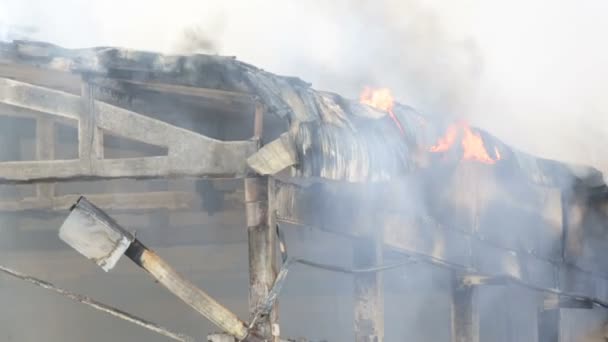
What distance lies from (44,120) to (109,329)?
240 cm

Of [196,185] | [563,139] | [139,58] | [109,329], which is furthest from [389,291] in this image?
[563,139]

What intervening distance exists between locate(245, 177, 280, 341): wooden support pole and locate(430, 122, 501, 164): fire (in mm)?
2448

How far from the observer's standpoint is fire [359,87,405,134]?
642cm

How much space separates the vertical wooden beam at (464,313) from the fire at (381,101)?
6.30 ft

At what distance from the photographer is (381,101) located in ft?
22.2

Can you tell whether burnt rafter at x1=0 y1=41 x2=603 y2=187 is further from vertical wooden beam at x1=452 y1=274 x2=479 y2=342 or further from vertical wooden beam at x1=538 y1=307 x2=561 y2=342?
vertical wooden beam at x1=538 y1=307 x2=561 y2=342

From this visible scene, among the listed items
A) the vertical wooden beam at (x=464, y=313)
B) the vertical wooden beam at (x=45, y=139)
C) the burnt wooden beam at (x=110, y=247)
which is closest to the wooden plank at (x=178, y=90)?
the burnt wooden beam at (x=110, y=247)

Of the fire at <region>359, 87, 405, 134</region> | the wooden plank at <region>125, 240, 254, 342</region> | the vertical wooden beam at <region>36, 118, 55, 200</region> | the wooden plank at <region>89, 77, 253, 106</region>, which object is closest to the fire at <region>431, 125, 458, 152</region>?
the fire at <region>359, 87, 405, 134</region>

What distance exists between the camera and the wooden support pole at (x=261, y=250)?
16.4 feet

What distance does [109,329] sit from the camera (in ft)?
27.0

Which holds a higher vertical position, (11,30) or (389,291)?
(11,30)

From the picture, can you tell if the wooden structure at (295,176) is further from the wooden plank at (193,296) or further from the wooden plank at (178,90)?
the wooden plank at (193,296)

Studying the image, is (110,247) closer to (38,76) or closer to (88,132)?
(88,132)

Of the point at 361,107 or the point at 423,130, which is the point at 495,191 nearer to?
the point at 423,130
